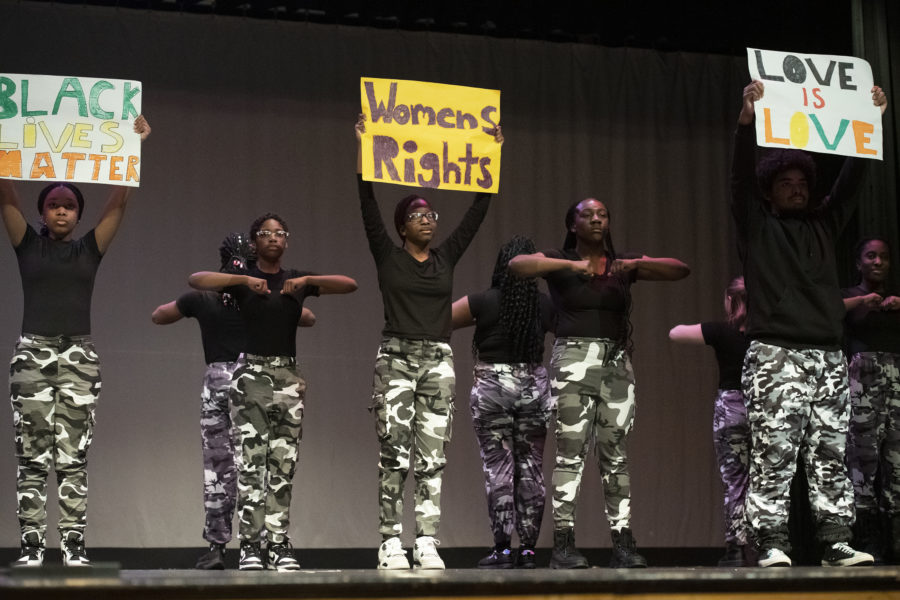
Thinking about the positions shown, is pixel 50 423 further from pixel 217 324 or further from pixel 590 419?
pixel 590 419

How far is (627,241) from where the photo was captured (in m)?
8.46

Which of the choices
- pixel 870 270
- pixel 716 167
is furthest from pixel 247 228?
pixel 870 270

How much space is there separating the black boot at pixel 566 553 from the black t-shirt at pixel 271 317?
4.77 feet

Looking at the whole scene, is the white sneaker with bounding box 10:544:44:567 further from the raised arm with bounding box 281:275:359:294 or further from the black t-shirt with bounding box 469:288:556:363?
the black t-shirt with bounding box 469:288:556:363

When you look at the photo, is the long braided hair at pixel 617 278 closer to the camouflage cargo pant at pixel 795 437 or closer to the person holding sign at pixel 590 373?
the person holding sign at pixel 590 373

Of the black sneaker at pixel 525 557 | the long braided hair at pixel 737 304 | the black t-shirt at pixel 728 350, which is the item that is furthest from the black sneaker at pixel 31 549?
the long braided hair at pixel 737 304

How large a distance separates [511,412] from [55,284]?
7.41 feet

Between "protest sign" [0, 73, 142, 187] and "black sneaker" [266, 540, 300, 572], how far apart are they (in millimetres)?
1741

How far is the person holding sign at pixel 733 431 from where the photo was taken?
580 centimetres

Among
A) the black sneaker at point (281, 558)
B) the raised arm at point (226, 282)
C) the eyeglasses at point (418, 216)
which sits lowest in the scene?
the black sneaker at point (281, 558)

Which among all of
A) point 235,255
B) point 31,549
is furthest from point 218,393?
point 31,549

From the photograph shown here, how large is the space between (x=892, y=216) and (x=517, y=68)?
305 centimetres

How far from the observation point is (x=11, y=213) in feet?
15.8

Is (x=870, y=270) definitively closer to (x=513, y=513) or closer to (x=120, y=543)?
(x=513, y=513)
